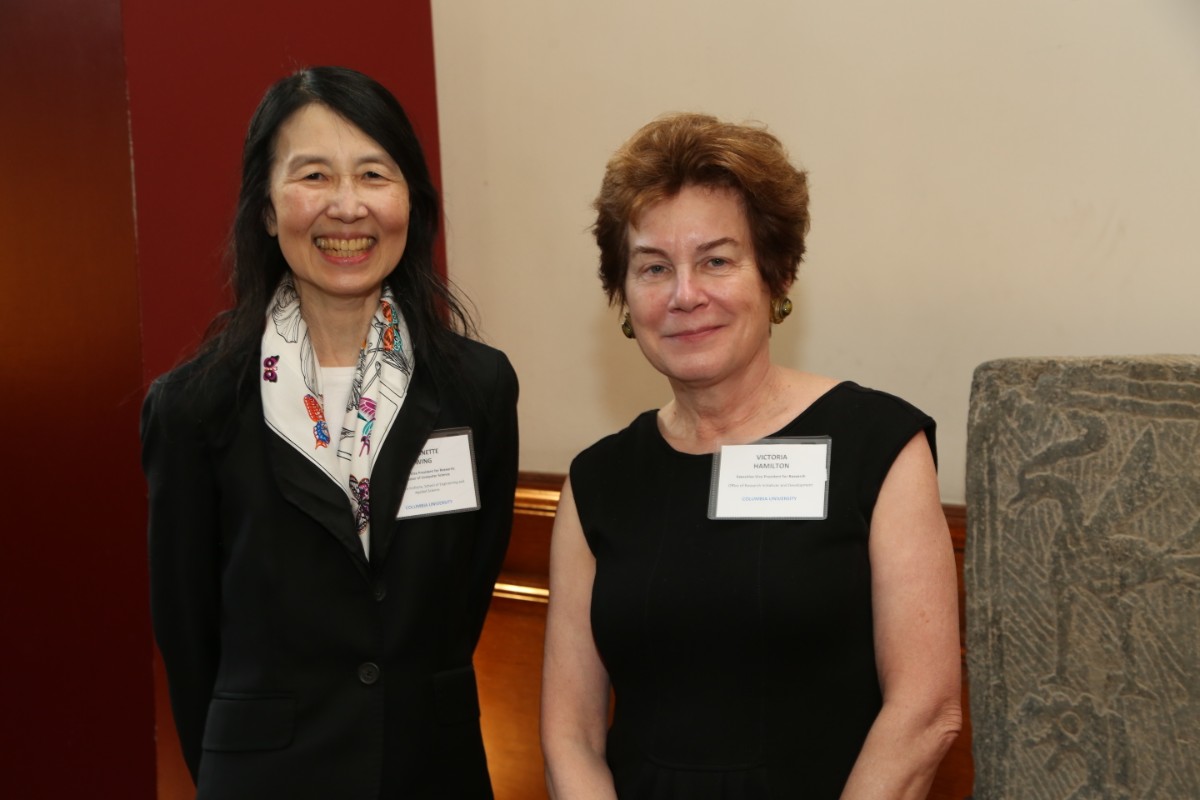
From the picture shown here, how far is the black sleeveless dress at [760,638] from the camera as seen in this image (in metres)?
1.72

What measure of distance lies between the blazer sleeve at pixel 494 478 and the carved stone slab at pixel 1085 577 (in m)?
0.81

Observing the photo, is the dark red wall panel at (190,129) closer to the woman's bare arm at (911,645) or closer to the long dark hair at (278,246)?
the long dark hair at (278,246)

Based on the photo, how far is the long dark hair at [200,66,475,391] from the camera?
6.56ft

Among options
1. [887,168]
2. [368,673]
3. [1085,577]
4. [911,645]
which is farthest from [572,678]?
[887,168]

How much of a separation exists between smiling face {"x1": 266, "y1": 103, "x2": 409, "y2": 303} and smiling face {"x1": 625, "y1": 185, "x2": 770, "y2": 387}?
0.45m

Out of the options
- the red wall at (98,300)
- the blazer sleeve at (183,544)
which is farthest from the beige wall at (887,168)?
the blazer sleeve at (183,544)

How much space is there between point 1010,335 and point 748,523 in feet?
3.13

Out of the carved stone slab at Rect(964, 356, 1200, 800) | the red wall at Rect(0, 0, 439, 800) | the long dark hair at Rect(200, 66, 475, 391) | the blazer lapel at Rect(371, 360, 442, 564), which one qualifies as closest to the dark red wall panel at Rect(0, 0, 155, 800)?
the red wall at Rect(0, 0, 439, 800)

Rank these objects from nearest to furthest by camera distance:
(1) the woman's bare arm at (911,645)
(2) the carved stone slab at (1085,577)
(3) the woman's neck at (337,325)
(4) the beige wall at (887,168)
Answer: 1. (2) the carved stone slab at (1085,577)
2. (1) the woman's bare arm at (911,645)
3. (3) the woman's neck at (337,325)
4. (4) the beige wall at (887,168)

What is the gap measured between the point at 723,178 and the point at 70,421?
1813 millimetres

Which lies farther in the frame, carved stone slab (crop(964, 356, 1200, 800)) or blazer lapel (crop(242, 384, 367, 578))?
blazer lapel (crop(242, 384, 367, 578))

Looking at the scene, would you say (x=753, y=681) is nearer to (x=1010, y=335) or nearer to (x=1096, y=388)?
(x=1096, y=388)

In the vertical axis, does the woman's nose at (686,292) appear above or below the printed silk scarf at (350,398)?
above

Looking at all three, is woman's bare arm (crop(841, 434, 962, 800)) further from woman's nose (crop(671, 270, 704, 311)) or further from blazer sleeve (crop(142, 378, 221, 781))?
blazer sleeve (crop(142, 378, 221, 781))
